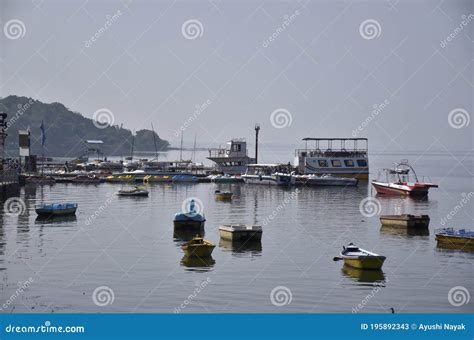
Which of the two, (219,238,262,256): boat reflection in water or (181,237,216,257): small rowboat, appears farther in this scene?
(219,238,262,256): boat reflection in water

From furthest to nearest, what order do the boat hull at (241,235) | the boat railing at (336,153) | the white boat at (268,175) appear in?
the boat railing at (336,153) → the white boat at (268,175) → the boat hull at (241,235)

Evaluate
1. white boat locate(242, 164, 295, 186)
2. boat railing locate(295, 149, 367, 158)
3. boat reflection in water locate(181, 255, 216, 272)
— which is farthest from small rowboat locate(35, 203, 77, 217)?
boat railing locate(295, 149, 367, 158)

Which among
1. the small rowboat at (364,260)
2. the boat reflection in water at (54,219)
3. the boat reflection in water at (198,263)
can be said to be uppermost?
the boat reflection in water at (54,219)

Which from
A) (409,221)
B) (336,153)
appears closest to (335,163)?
(336,153)

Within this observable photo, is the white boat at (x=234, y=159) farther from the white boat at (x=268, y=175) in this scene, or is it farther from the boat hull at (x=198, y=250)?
the boat hull at (x=198, y=250)

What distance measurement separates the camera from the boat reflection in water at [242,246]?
125 feet

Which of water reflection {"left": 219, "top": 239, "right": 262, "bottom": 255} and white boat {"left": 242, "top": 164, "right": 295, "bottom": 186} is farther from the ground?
white boat {"left": 242, "top": 164, "right": 295, "bottom": 186}

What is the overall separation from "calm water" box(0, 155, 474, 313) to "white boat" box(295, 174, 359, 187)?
119ft

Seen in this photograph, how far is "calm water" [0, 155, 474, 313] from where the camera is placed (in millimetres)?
27047

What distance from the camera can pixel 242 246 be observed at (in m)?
39.5

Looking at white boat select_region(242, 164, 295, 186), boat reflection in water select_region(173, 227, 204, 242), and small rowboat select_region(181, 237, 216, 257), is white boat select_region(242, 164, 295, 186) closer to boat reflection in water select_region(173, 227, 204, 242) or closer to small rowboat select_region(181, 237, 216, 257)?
boat reflection in water select_region(173, 227, 204, 242)

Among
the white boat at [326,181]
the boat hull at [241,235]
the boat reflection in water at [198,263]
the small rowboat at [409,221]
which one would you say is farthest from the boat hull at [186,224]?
the white boat at [326,181]

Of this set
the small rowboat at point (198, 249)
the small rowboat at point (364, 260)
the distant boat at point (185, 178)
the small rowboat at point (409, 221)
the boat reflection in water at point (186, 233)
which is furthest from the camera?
the distant boat at point (185, 178)

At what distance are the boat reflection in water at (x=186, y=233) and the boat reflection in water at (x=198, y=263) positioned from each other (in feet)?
23.4
